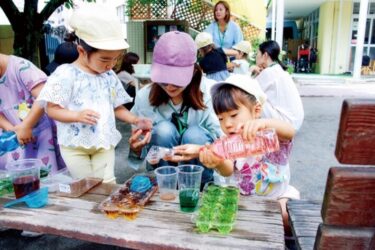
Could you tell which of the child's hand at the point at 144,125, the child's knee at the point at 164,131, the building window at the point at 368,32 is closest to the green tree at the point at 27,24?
the child's knee at the point at 164,131

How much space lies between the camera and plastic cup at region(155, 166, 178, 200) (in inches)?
71.6

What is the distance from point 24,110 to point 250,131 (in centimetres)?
166

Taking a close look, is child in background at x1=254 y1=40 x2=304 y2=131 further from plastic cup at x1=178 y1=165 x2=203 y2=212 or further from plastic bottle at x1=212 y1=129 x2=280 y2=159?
plastic bottle at x1=212 y1=129 x2=280 y2=159

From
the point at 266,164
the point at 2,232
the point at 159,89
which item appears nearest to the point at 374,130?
the point at 266,164

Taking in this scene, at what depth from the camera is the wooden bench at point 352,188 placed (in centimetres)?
92

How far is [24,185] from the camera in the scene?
175 centimetres

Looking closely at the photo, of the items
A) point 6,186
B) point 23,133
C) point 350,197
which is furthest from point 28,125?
point 350,197

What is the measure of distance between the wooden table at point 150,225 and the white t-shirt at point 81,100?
568 mm

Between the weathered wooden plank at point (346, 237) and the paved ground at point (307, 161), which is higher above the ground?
the weathered wooden plank at point (346, 237)

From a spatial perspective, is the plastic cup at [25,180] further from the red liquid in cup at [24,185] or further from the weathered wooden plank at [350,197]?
the weathered wooden plank at [350,197]

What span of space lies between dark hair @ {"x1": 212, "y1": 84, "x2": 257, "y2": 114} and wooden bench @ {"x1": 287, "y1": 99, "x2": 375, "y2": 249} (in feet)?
2.78

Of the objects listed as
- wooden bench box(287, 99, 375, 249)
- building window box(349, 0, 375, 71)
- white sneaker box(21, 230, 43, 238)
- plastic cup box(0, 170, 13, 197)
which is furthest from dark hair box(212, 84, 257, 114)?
building window box(349, 0, 375, 71)

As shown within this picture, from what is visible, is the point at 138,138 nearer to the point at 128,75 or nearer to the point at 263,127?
the point at 263,127

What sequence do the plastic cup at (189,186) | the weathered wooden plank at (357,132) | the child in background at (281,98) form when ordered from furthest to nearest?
the child in background at (281,98) → the plastic cup at (189,186) → the weathered wooden plank at (357,132)
